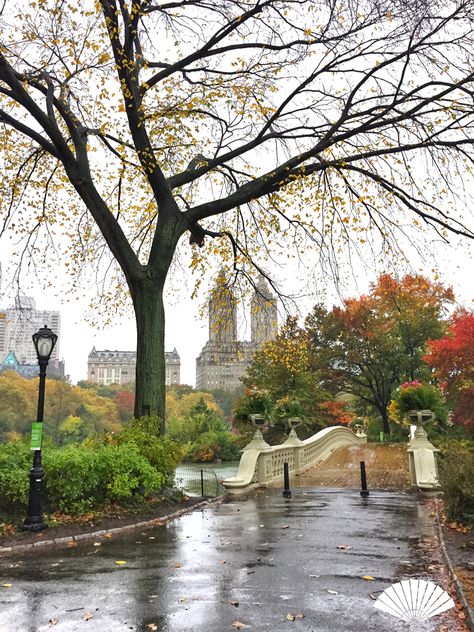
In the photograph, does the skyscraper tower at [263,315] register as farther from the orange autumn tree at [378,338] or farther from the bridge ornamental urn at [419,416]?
the orange autumn tree at [378,338]

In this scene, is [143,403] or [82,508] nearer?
[82,508]

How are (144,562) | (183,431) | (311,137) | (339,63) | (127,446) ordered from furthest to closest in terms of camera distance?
(183,431), (311,137), (339,63), (127,446), (144,562)

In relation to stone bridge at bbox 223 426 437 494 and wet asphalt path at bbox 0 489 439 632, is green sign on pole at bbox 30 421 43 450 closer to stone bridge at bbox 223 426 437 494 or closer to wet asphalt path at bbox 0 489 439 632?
wet asphalt path at bbox 0 489 439 632

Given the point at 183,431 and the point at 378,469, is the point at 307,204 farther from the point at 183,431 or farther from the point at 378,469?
the point at 183,431

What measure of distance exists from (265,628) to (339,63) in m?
12.8

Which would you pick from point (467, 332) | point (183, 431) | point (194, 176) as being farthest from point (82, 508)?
point (183, 431)

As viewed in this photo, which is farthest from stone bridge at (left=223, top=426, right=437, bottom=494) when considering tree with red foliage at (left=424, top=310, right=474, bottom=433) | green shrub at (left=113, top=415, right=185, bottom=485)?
tree with red foliage at (left=424, top=310, right=474, bottom=433)

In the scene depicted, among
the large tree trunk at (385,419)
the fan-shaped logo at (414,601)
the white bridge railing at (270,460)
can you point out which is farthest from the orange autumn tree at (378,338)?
the fan-shaped logo at (414,601)

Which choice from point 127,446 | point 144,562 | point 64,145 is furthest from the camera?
point 64,145

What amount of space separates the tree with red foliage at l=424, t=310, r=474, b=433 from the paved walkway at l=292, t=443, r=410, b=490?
364 cm

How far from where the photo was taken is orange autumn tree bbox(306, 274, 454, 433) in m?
38.2

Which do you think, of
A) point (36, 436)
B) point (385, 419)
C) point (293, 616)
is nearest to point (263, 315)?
point (36, 436)

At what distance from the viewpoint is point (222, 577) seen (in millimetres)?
5754

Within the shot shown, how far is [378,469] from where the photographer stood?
66.3ft
